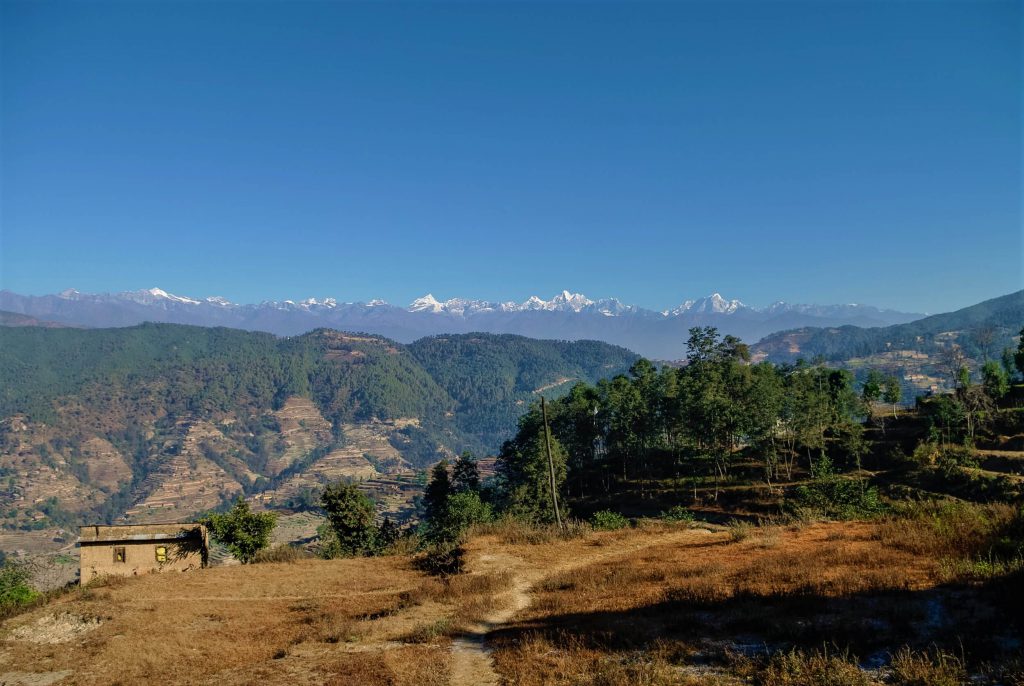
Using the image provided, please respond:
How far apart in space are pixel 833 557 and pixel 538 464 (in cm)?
4496

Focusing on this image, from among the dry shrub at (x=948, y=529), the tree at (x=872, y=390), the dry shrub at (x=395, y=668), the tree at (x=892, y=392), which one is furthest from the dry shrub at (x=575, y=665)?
the tree at (x=892, y=392)

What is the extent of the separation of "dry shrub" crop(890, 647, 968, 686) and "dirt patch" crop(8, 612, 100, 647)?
A: 986 inches

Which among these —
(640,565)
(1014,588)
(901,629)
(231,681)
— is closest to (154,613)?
(231,681)

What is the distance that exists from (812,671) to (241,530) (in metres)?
42.3

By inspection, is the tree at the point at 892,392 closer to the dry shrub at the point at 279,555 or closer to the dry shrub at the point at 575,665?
the dry shrub at the point at 279,555

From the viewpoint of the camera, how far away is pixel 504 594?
68.2 ft

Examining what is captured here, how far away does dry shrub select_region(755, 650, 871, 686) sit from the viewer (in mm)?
9680

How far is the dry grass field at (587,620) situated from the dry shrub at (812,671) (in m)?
0.04

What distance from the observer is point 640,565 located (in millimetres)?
22500

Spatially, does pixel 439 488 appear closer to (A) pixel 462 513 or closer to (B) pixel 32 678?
(A) pixel 462 513

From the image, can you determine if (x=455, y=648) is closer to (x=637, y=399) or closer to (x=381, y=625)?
(x=381, y=625)

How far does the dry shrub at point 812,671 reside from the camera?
9680 mm

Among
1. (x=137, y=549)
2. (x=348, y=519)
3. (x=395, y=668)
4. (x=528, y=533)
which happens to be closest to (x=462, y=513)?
(x=348, y=519)

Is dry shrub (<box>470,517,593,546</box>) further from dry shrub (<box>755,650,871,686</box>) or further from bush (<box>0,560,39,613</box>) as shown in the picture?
bush (<box>0,560,39,613</box>)
